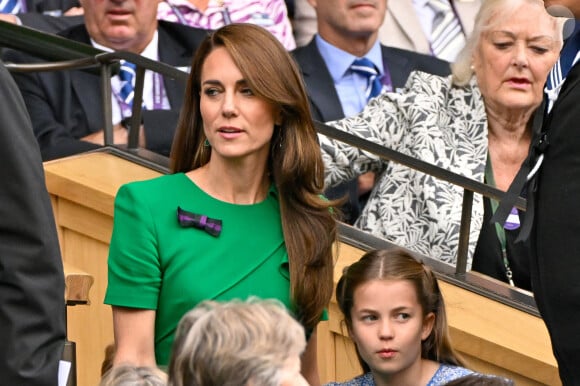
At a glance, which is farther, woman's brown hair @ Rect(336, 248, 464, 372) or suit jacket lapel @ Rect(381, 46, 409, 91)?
suit jacket lapel @ Rect(381, 46, 409, 91)

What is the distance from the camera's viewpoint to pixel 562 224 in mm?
2955

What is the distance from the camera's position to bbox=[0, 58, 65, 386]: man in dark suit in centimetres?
291

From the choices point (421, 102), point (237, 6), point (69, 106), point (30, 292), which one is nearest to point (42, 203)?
point (30, 292)

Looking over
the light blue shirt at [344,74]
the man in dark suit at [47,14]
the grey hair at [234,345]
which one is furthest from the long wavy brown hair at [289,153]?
the man in dark suit at [47,14]

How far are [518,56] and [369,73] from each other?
1.24 meters

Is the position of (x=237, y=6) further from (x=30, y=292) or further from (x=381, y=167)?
(x=30, y=292)

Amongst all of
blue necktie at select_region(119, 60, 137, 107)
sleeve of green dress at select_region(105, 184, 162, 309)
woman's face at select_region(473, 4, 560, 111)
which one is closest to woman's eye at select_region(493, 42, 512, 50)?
woman's face at select_region(473, 4, 560, 111)

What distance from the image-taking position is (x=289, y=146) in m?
3.82

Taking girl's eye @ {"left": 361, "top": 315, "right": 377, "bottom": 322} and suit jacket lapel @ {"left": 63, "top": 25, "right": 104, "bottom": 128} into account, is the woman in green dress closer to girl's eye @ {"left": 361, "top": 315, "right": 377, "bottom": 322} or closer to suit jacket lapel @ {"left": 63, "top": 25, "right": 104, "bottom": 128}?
girl's eye @ {"left": 361, "top": 315, "right": 377, "bottom": 322}

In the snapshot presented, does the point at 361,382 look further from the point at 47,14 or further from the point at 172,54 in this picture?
the point at 47,14

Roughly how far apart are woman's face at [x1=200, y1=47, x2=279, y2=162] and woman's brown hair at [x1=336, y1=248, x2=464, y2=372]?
64 centimetres

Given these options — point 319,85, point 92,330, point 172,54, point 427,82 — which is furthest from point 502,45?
point 92,330

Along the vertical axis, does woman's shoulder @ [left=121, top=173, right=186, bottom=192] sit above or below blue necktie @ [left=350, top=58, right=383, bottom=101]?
above

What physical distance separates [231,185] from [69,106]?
2.51 m
